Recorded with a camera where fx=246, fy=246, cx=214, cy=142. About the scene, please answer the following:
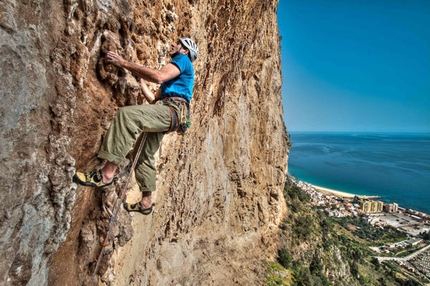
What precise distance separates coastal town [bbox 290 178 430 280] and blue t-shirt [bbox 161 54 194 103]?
49030 mm

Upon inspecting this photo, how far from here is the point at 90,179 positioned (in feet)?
8.81

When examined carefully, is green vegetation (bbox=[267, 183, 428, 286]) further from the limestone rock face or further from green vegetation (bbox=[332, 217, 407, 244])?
green vegetation (bbox=[332, 217, 407, 244])

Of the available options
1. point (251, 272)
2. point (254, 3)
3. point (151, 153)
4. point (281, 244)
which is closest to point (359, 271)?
point (281, 244)

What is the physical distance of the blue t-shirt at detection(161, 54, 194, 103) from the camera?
128 inches

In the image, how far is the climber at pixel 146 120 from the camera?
2.73 m

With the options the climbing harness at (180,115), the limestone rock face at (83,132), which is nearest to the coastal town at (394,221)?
the limestone rock face at (83,132)

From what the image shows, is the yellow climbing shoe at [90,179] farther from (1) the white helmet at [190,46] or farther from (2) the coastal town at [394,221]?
(2) the coastal town at [394,221]

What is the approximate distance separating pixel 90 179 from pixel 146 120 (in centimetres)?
89

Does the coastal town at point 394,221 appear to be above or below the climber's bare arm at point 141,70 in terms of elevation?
below

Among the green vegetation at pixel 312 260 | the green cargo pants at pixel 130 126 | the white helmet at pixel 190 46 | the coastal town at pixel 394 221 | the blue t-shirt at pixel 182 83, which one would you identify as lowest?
the coastal town at pixel 394 221

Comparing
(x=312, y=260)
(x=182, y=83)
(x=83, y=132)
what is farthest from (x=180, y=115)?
(x=312, y=260)

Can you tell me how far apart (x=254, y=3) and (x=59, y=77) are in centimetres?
1025

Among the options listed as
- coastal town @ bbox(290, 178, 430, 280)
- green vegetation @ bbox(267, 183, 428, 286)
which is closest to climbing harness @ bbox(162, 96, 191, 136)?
Result: green vegetation @ bbox(267, 183, 428, 286)

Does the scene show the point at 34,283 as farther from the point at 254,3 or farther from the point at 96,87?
the point at 254,3
